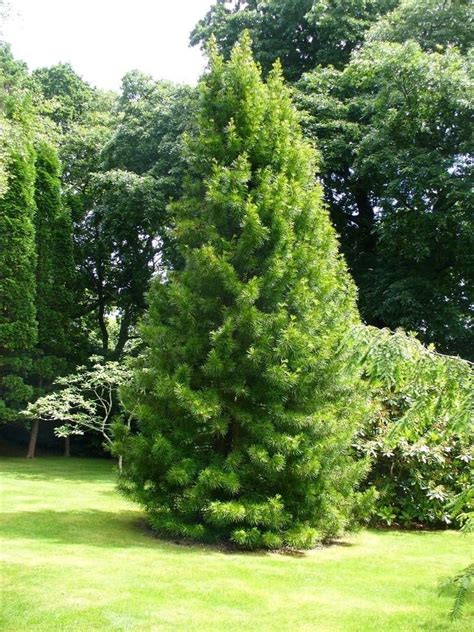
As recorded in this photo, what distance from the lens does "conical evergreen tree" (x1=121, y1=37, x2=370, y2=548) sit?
7.36m

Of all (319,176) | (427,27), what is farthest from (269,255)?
(427,27)

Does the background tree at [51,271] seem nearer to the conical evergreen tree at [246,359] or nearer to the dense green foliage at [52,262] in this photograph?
the dense green foliage at [52,262]

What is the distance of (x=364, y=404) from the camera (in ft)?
28.8

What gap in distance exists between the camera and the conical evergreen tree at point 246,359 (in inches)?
290

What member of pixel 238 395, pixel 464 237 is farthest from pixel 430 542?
pixel 464 237

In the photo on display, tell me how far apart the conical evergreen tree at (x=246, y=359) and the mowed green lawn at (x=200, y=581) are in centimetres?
64

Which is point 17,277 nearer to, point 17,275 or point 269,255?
point 17,275

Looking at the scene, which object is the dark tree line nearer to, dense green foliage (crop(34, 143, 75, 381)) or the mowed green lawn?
dense green foliage (crop(34, 143, 75, 381))

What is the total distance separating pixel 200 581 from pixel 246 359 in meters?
2.84

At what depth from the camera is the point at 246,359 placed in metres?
7.58

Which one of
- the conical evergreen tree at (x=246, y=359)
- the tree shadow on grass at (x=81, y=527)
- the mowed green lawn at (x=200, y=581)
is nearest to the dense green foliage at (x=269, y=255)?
the conical evergreen tree at (x=246, y=359)

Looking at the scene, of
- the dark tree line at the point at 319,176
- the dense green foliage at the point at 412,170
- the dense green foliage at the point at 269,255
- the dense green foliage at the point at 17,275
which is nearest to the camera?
the dense green foliage at the point at 269,255

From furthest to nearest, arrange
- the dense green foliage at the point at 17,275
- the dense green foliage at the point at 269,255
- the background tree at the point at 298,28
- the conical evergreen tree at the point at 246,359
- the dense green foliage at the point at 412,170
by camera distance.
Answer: the dense green foliage at the point at 17,275, the background tree at the point at 298,28, the dense green foliage at the point at 412,170, the dense green foliage at the point at 269,255, the conical evergreen tree at the point at 246,359

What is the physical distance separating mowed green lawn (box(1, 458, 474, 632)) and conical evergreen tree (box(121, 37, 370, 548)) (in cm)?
64
